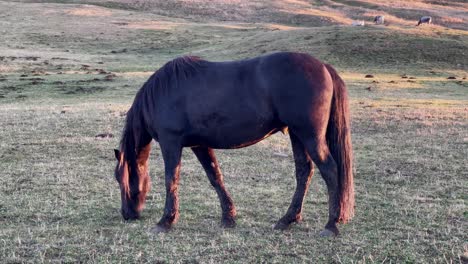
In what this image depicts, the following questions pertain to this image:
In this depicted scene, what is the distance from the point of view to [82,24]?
182ft

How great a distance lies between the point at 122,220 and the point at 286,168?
13.8 feet

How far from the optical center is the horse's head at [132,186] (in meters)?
7.42

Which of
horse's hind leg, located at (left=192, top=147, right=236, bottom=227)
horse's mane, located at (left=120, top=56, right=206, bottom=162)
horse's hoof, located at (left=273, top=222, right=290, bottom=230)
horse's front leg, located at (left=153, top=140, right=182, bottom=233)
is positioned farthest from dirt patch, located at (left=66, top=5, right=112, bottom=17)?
horse's hoof, located at (left=273, top=222, right=290, bottom=230)

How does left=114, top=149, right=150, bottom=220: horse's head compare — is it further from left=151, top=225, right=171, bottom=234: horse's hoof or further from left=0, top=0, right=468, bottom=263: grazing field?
left=151, top=225, right=171, bottom=234: horse's hoof

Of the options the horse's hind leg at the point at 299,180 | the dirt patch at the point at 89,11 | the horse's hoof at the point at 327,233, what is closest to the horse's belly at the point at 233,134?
the horse's hind leg at the point at 299,180

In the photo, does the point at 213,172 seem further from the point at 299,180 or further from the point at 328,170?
the point at 328,170

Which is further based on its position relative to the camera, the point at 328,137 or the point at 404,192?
the point at 404,192

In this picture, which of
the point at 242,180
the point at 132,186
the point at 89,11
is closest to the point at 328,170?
the point at 132,186

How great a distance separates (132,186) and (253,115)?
2.02 metres

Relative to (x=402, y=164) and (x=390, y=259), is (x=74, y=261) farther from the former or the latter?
(x=402, y=164)

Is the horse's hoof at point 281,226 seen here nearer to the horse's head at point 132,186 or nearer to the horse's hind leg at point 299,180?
the horse's hind leg at point 299,180

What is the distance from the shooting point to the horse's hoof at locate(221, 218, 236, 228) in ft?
23.8

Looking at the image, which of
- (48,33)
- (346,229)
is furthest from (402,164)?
(48,33)

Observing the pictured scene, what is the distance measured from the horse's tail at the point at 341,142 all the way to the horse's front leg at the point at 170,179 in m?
1.91
